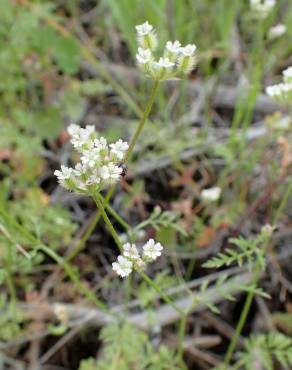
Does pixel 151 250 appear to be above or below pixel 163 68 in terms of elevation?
below

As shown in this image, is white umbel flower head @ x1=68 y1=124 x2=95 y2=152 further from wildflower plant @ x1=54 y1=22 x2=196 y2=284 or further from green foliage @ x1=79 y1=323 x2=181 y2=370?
green foliage @ x1=79 y1=323 x2=181 y2=370

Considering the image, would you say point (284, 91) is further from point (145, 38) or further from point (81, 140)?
point (81, 140)

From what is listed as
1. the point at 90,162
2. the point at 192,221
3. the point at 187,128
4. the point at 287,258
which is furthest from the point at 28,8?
the point at 287,258

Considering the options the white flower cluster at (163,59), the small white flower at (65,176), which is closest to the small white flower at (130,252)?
the small white flower at (65,176)

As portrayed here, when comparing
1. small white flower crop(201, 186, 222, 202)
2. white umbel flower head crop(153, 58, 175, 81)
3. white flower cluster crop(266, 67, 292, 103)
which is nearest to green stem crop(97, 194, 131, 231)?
white umbel flower head crop(153, 58, 175, 81)

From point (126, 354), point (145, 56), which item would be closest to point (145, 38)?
point (145, 56)

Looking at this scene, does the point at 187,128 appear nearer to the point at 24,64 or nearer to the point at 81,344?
the point at 24,64

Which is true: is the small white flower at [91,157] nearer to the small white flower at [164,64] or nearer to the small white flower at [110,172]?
the small white flower at [110,172]
